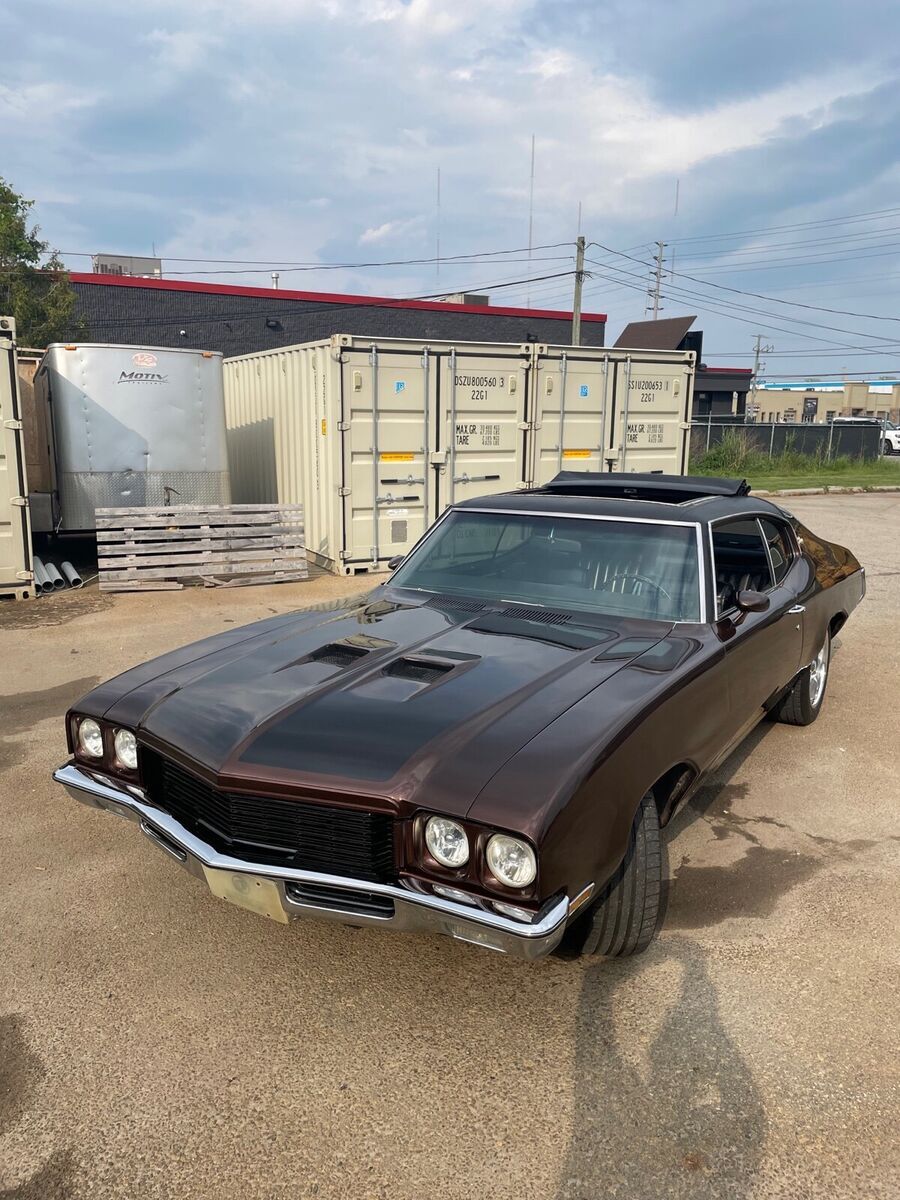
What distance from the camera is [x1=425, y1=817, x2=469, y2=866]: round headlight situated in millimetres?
2430

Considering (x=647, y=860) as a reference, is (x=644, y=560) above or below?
above

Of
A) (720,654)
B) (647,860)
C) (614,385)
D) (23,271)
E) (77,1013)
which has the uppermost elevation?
(23,271)

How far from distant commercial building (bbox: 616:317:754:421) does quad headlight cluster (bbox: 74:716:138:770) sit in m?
36.9

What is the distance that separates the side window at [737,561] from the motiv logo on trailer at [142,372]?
8146 millimetres

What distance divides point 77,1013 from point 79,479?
28.4 feet

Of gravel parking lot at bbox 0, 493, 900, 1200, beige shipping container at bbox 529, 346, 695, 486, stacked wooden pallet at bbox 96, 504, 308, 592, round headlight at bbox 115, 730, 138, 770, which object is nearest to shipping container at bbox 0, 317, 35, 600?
stacked wooden pallet at bbox 96, 504, 308, 592

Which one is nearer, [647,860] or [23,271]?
[647,860]

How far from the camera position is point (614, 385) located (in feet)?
41.4

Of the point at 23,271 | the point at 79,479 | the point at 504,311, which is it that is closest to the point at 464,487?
the point at 79,479

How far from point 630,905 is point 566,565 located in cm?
166

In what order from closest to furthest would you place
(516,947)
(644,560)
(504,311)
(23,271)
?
(516,947)
(644,560)
(23,271)
(504,311)

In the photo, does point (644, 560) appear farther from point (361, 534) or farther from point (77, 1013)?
point (361, 534)

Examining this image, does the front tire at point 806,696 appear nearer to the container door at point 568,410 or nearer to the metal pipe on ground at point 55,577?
the container door at point 568,410

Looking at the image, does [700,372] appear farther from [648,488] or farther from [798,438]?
[648,488]
